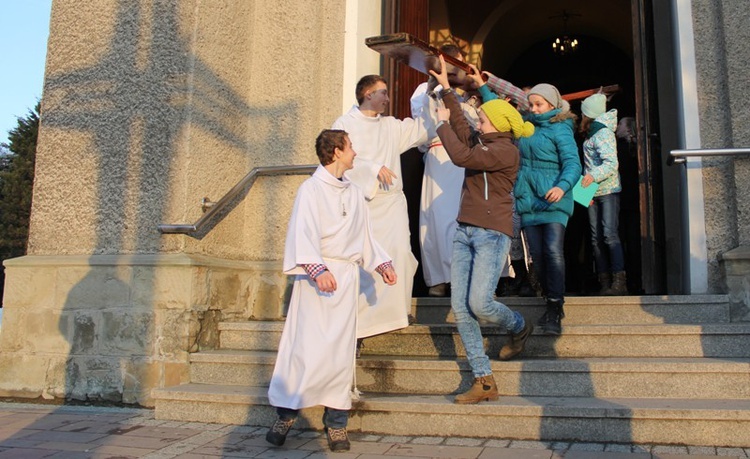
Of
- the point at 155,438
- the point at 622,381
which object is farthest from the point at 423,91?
the point at 155,438

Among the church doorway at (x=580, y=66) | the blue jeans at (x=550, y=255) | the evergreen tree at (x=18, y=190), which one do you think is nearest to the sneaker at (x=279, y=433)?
the blue jeans at (x=550, y=255)

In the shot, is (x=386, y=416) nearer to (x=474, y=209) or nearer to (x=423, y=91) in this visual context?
(x=474, y=209)

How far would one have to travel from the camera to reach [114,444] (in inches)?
162

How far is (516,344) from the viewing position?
14.6 ft

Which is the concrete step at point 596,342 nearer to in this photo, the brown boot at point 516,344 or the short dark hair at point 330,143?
the brown boot at point 516,344

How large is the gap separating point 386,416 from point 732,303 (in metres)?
2.60

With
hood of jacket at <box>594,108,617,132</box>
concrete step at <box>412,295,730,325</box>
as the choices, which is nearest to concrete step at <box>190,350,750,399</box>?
concrete step at <box>412,295,730,325</box>

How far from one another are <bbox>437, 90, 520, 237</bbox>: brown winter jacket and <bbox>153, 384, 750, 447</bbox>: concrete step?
41.2 inches

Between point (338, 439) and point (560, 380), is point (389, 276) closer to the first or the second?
point (338, 439)

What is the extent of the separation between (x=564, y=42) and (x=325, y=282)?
10.9 m

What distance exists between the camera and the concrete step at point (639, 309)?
4.95m

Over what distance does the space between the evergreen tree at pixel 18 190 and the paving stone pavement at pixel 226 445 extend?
1280 inches

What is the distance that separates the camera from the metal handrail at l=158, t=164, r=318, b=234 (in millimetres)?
5441

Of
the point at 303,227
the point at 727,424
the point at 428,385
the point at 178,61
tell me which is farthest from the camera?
the point at 178,61
